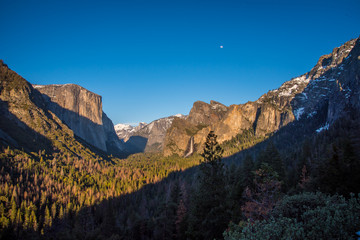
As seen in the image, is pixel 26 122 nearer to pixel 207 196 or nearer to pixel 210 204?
pixel 207 196

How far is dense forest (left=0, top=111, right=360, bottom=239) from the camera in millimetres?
9812

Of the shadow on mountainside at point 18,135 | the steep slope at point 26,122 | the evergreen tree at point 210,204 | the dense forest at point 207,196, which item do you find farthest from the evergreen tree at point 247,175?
the steep slope at point 26,122

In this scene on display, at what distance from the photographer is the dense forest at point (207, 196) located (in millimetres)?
9812

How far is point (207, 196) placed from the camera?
2198 centimetres

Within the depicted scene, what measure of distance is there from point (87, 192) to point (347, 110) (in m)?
163

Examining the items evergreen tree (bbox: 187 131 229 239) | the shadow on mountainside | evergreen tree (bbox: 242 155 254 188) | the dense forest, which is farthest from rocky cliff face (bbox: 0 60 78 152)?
evergreen tree (bbox: 187 131 229 239)

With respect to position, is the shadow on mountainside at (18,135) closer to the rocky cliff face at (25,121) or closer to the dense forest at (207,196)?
the rocky cliff face at (25,121)

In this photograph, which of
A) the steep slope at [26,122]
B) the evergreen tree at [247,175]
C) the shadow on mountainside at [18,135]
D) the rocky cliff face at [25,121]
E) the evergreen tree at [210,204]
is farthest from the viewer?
the steep slope at [26,122]

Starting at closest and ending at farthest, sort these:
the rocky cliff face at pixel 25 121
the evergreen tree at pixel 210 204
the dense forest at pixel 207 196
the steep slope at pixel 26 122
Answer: the dense forest at pixel 207 196
the evergreen tree at pixel 210 204
the rocky cliff face at pixel 25 121
the steep slope at pixel 26 122

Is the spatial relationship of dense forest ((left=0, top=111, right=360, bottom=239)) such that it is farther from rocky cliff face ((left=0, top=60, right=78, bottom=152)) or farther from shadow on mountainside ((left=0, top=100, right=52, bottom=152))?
rocky cliff face ((left=0, top=60, right=78, bottom=152))

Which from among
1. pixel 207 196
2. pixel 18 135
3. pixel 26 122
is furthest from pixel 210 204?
pixel 26 122

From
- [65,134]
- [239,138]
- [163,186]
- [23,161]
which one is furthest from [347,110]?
[65,134]

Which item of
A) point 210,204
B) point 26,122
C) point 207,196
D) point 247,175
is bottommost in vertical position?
point 210,204

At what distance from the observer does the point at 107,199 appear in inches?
3762
